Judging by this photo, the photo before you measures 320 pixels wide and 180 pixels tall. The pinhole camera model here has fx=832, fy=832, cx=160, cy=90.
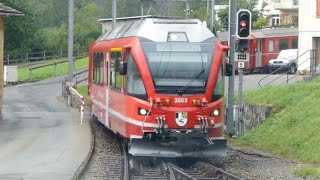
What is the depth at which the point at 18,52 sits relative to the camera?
7675 cm

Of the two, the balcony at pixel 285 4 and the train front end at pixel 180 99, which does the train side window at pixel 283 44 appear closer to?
the balcony at pixel 285 4

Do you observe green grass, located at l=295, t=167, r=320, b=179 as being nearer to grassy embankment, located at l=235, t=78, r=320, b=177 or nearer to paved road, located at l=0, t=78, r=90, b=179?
grassy embankment, located at l=235, t=78, r=320, b=177

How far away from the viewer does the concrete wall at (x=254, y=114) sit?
83.0 ft

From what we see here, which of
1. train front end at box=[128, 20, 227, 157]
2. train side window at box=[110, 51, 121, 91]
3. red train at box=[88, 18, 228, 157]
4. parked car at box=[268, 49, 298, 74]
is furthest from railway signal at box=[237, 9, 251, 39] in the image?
parked car at box=[268, 49, 298, 74]

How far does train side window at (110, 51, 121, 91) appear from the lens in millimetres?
20672

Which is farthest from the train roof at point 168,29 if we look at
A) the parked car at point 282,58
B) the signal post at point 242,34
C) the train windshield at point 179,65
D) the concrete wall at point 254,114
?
the parked car at point 282,58

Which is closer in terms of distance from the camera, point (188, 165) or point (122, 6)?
point (188, 165)

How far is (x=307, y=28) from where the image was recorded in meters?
43.1

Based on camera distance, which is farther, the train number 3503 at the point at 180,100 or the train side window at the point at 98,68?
the train side window at the point at 98,68

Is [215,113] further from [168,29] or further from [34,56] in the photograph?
[34,56]

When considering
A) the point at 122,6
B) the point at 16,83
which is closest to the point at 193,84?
the point at 16,83

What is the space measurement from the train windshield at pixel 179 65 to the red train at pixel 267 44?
34227 millimetres

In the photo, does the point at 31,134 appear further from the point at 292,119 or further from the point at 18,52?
the point at 18,52

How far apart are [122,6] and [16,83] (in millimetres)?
44831
